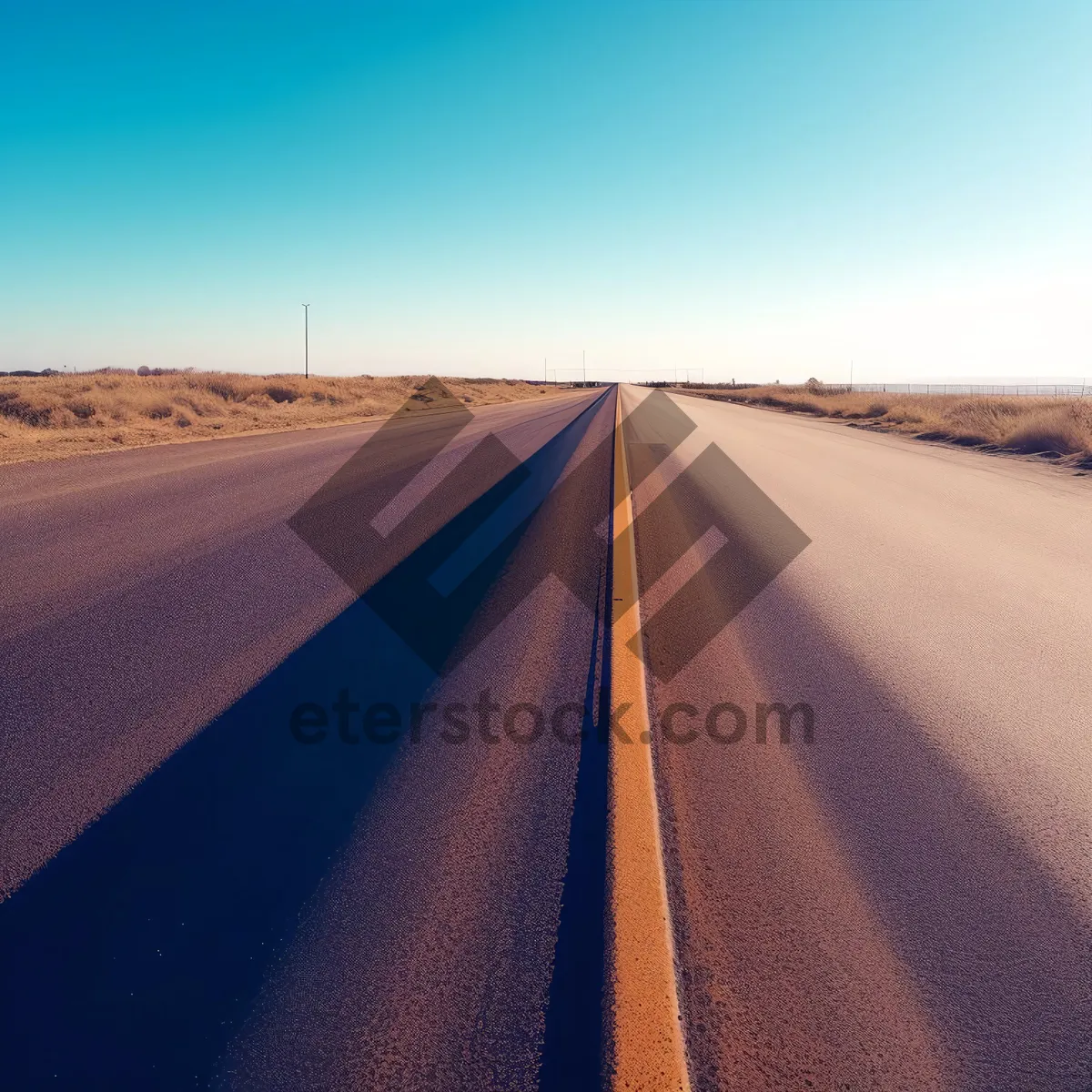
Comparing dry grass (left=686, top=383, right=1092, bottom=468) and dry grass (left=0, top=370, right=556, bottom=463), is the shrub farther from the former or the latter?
dry grass (left=686, top=383, right=1092, bottom=468)

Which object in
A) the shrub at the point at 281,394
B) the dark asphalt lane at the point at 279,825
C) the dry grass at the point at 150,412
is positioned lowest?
the dark asphalt lane at the point at 279,825

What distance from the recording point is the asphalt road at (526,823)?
1.80 m

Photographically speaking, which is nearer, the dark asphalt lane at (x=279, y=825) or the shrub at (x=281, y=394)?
the dark asphalt lane at (x=279, y=825)

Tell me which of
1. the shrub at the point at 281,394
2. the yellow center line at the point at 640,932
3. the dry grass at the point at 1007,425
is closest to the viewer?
the yellow center line at the point at 640,932

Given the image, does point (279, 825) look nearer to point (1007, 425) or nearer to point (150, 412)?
point (1007, 425)

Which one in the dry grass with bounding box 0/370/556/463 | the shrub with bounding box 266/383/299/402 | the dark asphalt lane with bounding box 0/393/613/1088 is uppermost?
the shrub with bounding box 266/383/299/402

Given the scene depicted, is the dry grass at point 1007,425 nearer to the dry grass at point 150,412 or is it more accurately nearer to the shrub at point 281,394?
the dry grass at point 150,412

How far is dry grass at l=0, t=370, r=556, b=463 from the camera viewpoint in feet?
55.6

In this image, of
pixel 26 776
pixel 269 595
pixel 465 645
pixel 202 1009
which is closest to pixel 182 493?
pixel 269 595

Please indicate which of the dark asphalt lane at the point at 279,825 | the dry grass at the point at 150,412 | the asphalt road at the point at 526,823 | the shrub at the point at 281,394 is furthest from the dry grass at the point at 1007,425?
the shrub at the point at 281,394

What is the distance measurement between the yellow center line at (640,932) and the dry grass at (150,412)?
13.5 m

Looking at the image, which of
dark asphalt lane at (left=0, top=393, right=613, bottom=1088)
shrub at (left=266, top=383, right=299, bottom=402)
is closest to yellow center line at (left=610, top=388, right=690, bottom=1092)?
dark asphalt lane at (left=0, top=393, right=613, bottom=1088)

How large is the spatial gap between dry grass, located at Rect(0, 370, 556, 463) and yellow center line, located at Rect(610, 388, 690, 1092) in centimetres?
1346

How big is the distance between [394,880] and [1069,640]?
14.5ft
